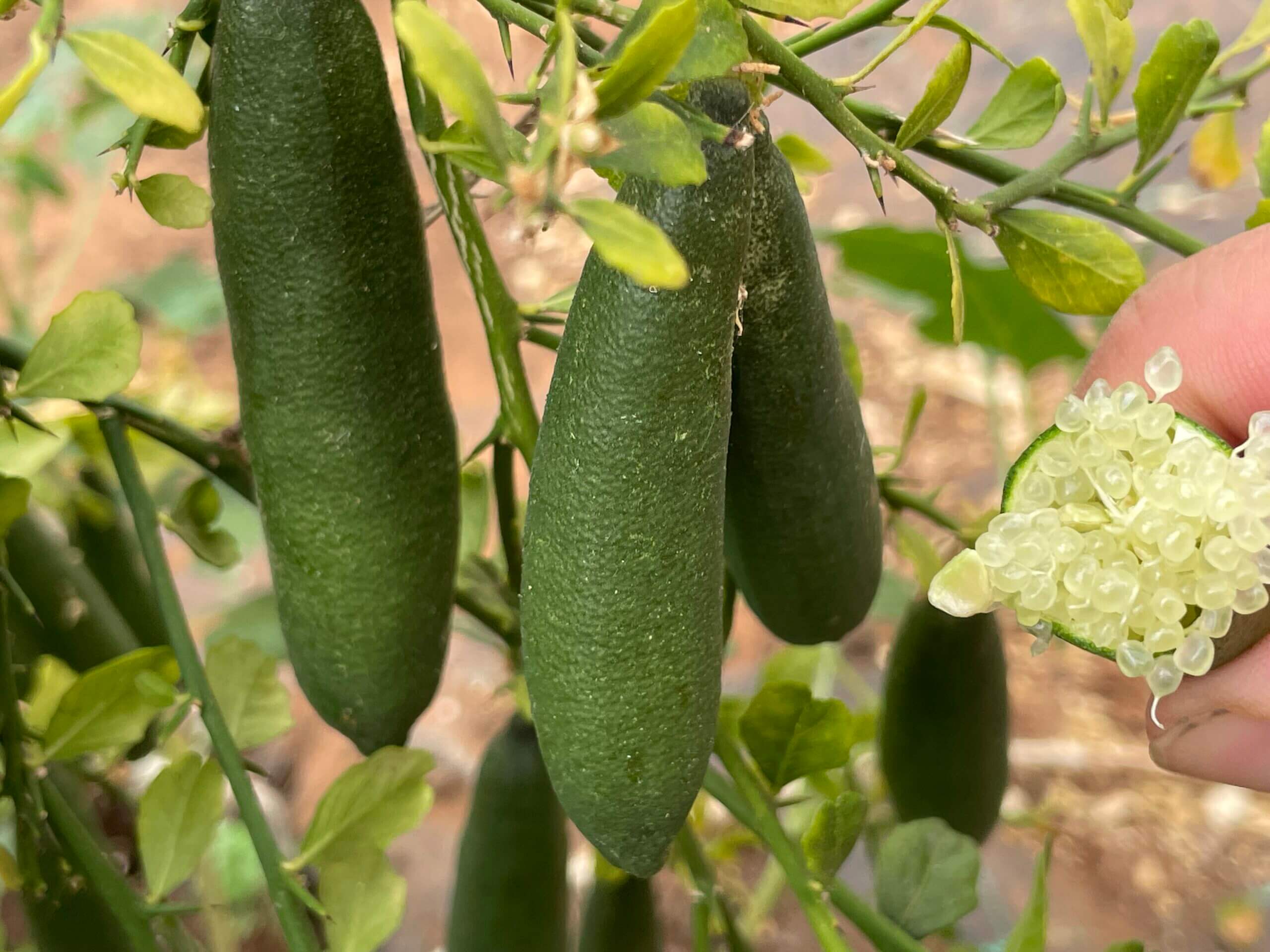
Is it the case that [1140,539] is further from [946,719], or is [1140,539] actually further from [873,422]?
[873,422]

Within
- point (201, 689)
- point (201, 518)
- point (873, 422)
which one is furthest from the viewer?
point (873, 422)

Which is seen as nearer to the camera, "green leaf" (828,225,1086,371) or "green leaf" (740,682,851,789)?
"green leaf" (740,682,851,789)

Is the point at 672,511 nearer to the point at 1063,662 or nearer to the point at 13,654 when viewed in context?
the point at 13,654

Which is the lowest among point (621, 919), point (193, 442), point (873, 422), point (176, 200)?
point (873, 422)

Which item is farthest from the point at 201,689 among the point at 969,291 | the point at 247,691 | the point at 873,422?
the point at 873,422

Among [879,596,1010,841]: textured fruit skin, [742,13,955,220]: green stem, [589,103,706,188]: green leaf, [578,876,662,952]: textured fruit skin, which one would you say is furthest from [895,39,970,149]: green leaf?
[578,876,662,952]: textured fruit skin

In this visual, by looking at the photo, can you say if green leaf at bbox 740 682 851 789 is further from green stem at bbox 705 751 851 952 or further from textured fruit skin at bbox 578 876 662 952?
textured fruit skin at bbox 578 876 662 952
